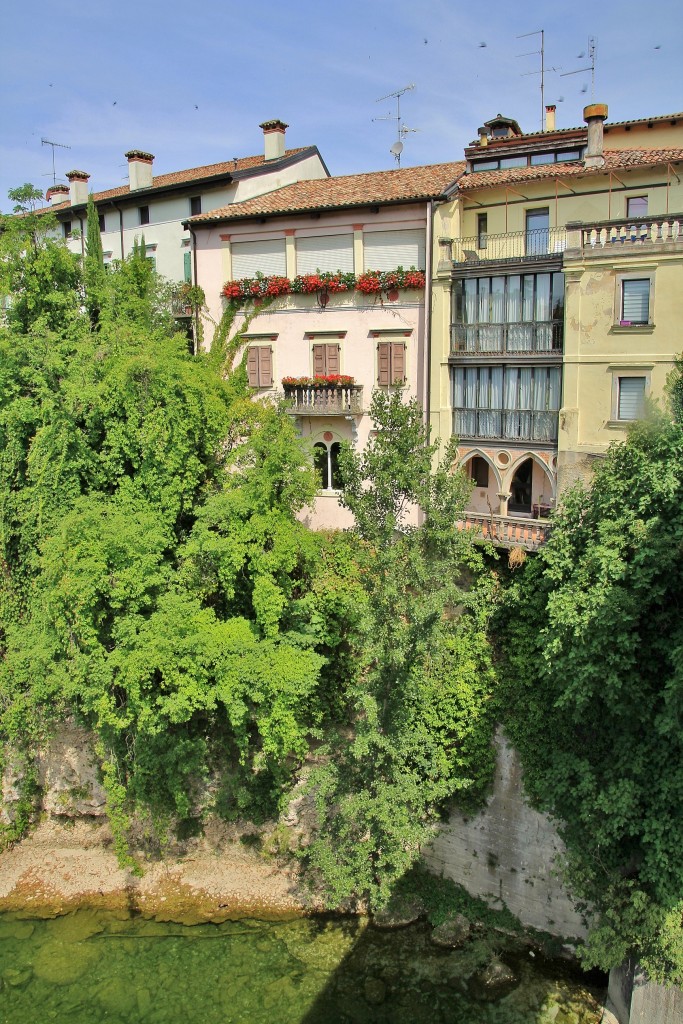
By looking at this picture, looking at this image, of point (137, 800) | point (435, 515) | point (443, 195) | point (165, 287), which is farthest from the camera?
point (165, 287)

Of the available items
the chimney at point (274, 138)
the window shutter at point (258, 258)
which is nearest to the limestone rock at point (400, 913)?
the window shutter at point (258, 258)

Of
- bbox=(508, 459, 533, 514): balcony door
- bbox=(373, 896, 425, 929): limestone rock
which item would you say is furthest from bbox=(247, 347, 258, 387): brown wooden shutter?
bbox=(373, 896, 425, 929): limestone rock

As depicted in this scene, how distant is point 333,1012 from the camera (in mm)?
20219

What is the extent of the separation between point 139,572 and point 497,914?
14.7 metres

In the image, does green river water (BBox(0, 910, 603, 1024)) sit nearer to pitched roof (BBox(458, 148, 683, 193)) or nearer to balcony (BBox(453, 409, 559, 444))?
balcony (BBox(453, 409, 559, 444))

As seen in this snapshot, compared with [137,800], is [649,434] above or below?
above

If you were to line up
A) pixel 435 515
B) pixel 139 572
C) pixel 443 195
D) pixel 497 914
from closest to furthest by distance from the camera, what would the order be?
1. pixel 435 515
2. pixel 139 572
3. pixel 497 914
4. pixel 443 195

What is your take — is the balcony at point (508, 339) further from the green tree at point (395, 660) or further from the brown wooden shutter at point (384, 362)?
the green tree at point (395, 660)

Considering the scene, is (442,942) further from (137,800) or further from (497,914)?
(137,800)

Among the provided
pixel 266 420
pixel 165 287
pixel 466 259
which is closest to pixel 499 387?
pixel 466 259

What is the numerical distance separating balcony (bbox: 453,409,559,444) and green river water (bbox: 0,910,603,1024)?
1609 centimetres

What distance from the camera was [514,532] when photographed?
2403 cm

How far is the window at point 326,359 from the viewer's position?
97.7 ft

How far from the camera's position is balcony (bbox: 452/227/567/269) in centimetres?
2662
